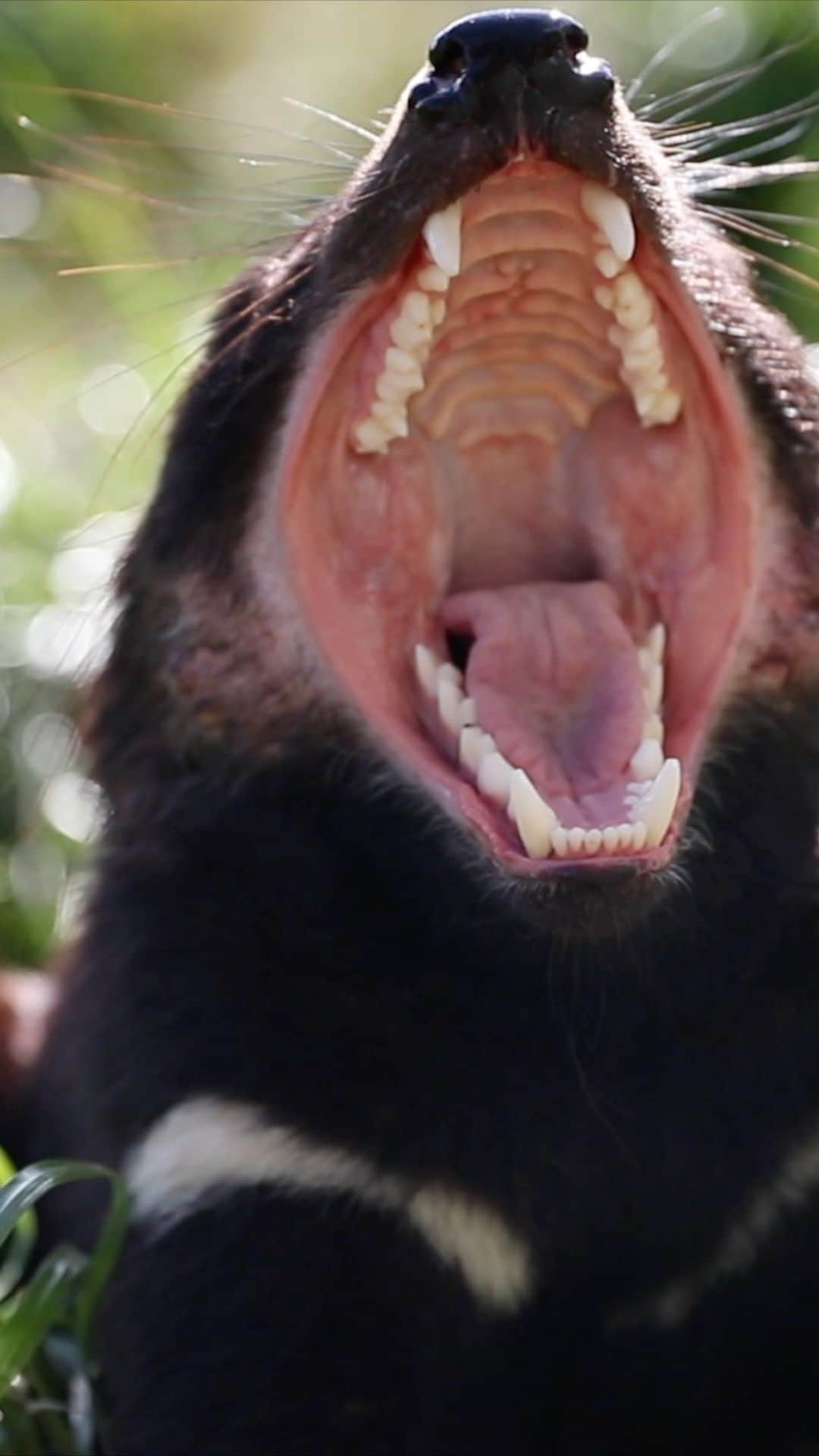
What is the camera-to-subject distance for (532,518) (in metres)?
2.55

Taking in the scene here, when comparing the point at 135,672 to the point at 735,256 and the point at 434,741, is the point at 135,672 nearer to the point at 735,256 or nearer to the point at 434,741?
the point at 434,741

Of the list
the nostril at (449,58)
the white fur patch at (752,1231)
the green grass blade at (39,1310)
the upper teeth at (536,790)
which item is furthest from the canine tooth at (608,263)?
the green grass blade at (39,1310)

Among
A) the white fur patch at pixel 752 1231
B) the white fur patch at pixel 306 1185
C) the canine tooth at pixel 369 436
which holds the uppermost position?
the canine tooth at pixel 369 436

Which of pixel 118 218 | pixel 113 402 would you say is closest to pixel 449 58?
pixel 113 402

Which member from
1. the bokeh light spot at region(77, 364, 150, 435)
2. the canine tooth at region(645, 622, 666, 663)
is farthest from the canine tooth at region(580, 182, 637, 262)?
A: the bokeh light spot at region(77, 364, 150, 435)

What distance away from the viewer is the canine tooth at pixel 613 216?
2.13 metres

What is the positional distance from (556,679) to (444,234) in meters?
0.48

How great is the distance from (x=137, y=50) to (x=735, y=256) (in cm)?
361

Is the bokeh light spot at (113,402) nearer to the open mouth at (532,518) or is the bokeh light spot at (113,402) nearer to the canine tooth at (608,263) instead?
the open mouth at (532,518)

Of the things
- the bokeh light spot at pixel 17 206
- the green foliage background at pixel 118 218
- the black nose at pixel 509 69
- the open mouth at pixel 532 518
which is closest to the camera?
the black nose at pixel 509 69

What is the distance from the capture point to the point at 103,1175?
212 centimetres

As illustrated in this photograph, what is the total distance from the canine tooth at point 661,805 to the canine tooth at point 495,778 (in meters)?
0.14

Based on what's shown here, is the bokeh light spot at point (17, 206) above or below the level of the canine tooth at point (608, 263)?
above

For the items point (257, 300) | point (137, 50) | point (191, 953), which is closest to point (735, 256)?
point (257, 300)
